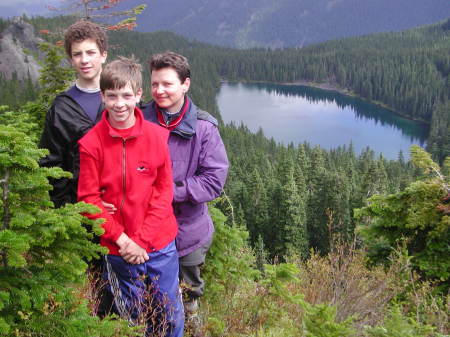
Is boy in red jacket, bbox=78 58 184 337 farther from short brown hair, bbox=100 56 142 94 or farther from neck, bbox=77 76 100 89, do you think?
neck, bbox=77 76 100 89

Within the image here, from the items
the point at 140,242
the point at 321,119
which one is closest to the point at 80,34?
the point at 140,242

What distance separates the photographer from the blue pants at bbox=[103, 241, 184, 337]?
11.7ft

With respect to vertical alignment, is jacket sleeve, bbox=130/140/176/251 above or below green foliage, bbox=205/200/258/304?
above

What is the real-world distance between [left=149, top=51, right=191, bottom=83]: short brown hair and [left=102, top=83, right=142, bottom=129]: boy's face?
506 millimetres

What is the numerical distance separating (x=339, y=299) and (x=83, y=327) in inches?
179

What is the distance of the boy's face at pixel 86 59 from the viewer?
393 centimetres

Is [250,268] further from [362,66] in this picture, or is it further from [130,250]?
[362,66]

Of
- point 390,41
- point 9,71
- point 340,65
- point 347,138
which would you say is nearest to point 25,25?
point 9,71

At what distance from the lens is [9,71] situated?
84.4 metres

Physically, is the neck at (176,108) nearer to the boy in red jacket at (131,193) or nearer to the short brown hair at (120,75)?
the boy in red jacket at (131,193)

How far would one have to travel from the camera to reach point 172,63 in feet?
12.4

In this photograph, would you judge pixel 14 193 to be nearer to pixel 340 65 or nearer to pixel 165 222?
pixel 165 222

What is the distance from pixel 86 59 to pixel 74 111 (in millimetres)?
549

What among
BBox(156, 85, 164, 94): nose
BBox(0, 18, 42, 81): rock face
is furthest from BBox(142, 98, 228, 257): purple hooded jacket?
BBox(0, 18, 42, 81): rock face
